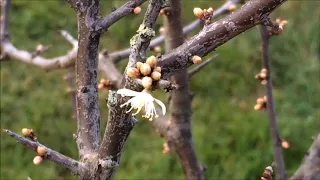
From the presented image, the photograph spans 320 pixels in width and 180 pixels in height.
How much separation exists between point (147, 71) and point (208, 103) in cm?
200

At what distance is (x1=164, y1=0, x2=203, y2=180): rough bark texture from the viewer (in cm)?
106

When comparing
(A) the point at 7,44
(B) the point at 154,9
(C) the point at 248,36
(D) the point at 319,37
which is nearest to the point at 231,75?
(C) the point at 248,36

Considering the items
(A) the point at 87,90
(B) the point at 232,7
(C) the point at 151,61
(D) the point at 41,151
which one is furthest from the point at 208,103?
(C) the point at 151,61

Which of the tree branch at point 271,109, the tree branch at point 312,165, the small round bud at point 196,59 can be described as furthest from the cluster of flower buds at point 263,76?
the small round bud at point 196,59

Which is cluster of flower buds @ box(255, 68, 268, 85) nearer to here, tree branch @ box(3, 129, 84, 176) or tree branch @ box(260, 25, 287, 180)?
tree branch @ box(260, 25, 287, 180)

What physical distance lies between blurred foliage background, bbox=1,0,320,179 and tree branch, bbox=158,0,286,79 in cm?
158

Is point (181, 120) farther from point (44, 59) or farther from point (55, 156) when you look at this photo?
point (44, 59)

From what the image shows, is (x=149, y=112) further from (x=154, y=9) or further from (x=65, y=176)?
(x=65, y=176)

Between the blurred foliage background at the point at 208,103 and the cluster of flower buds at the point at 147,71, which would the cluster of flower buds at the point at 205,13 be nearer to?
the cluster of flower buds at the point at 147,71

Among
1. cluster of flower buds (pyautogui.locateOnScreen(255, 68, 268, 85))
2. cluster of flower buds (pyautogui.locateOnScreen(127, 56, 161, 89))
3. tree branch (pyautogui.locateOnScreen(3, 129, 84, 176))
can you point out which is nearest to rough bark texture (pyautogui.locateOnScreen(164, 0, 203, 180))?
cluster of flower buds (pyautogui.locateOnScreen(255, 68, 268, 85))

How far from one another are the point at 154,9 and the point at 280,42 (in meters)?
2.27

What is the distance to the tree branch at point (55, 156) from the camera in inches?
30.2

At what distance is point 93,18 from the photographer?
31.7 inches

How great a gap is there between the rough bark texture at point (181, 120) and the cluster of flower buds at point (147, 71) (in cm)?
46
